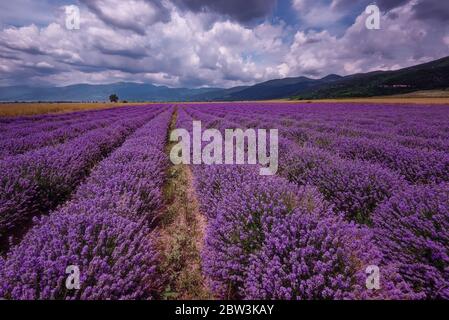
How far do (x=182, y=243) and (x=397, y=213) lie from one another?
2.35 m

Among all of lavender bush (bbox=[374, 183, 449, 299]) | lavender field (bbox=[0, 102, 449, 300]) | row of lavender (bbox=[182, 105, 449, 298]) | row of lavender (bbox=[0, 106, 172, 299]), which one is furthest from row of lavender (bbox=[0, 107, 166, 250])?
lavender bush (bbox=[374, 183, 449, 299])

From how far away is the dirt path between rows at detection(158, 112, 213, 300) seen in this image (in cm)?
211

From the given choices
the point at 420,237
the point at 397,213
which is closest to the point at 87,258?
the point at 420,237

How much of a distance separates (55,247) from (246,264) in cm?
147

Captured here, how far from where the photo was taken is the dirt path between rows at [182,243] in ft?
6.92

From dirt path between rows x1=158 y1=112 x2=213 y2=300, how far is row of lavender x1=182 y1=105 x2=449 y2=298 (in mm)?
399

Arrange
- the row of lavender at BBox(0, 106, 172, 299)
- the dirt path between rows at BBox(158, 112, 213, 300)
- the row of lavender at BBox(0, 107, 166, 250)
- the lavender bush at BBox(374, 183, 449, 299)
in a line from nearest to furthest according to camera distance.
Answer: the row of lavender at BBox(0, 106, 172, 299) → the lavender bush at BBox(374, 183, 449, 299) → the dirt path between rows at BBox(158, 112, 213, 300) → the row of lavender at BBox(0, 107, 166, 250)

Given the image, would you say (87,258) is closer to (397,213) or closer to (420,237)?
(420,237)

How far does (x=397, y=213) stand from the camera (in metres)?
2.36

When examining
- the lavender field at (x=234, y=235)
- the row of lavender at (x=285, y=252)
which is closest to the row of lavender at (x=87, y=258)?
the lavender field at (x=234, y=235)

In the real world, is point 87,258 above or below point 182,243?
above

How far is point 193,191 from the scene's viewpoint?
452cm

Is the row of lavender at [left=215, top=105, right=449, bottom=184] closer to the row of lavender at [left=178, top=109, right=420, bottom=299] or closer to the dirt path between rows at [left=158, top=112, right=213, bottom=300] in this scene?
the row of lavender at [left=178, top=109, right=420, bottom=299]
